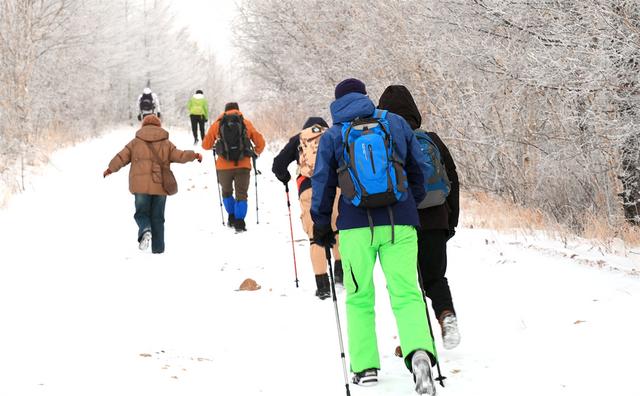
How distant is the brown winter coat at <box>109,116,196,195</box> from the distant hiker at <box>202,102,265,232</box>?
3.23ft

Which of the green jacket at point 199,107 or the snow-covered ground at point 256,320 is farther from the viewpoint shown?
the green jacket at point 199,107

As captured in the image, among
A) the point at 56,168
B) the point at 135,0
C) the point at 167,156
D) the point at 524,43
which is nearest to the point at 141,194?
the point at 167,156

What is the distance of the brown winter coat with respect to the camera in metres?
10.1

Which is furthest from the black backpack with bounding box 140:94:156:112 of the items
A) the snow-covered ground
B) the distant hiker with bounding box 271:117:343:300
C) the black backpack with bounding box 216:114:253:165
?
the distant hiker with bounding box 271:117:343:300

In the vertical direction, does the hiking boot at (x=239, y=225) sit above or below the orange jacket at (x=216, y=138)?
below

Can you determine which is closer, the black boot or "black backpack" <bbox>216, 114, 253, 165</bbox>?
the black boot

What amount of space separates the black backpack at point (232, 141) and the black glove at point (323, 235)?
649 cm

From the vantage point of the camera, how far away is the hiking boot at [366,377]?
485cm

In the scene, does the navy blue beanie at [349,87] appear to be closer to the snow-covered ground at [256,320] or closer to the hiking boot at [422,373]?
the hiking boot at [422,373]

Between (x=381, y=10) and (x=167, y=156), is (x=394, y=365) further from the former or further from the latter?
(x=381, y=10)

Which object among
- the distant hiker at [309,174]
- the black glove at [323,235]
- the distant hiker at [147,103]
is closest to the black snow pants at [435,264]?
the black glove at [323,235]

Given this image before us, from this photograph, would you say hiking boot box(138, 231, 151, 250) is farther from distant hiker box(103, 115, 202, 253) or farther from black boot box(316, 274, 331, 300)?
black boot box(316, 274, 331, 300)

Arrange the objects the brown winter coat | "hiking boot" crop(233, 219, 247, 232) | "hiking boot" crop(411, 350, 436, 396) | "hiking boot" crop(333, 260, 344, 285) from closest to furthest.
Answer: "hiking boot" crop(411, 350, 436, 396) → "hiking boot" crop(333, 260, 344, 285) → the brown winter coat → "hiking boot" crop(233, 219, 247, 232)

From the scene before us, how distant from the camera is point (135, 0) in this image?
5344 cm
